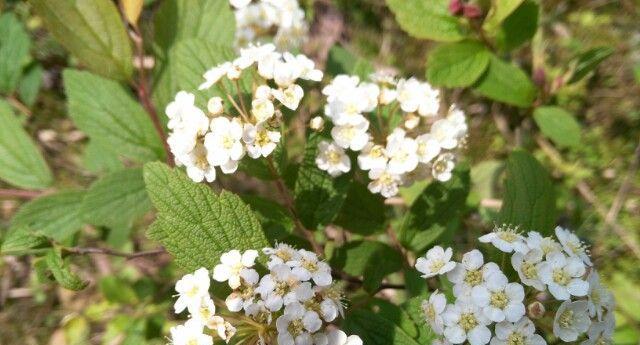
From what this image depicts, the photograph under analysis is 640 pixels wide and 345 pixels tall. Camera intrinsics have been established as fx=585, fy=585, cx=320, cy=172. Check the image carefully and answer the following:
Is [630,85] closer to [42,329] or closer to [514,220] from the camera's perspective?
[514,220]

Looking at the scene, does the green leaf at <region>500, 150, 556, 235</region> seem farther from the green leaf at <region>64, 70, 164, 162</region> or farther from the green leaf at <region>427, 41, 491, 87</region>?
the green leaf at <region>64, 70, 164, 162</region>

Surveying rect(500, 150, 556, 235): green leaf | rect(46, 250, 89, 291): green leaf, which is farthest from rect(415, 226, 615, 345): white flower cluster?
rect(46, 250, 89, 291): green leaf

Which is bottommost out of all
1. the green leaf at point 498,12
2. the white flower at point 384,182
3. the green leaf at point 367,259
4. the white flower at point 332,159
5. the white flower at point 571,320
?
the green leaf at point 367,259

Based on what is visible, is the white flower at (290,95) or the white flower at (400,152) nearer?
the white flower at (290,95)

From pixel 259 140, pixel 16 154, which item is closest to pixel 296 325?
pixel 259 140

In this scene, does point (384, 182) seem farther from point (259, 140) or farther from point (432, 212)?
point (259, 140)

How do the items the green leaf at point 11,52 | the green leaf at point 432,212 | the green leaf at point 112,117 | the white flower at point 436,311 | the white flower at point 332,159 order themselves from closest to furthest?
the white flower at point 436,311 → the white flower at point 332,159 → the green leaf at point 432,212 → the green leaf at point 112,117 → the green leaf at point 11,52

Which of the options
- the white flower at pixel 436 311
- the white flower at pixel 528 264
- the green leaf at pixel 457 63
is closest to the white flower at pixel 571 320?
the white flower at pixel 528 264

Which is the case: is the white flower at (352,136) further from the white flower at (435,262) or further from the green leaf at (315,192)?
the white flower at (435,262)
